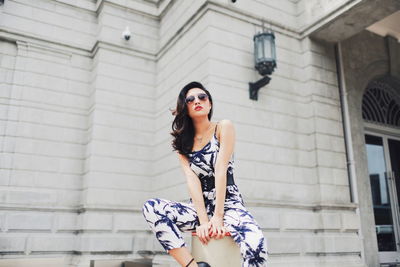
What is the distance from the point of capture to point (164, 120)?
25.3 feet

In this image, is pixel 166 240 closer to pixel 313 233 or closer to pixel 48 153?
pixel 313 233

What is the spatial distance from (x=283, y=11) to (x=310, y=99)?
1875 millimetres

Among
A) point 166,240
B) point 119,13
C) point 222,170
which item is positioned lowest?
point 166,240

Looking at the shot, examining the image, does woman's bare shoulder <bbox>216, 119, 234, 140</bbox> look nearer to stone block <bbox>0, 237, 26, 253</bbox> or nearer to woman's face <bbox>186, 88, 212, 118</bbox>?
woman's face <bbox>186, 88, 212, 118</bbox>

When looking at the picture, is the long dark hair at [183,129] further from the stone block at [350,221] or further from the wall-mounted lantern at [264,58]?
the stone block at [350,221]

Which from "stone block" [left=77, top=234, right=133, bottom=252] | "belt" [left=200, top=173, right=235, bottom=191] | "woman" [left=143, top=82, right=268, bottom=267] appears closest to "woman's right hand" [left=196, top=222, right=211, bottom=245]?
"woman" [left=143, top=82, right=268, bottom=267]

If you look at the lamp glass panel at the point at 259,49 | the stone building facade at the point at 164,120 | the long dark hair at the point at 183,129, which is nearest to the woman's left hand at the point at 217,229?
the long dark hair at the point at 183,129

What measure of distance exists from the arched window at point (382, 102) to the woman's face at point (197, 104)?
6.71 meters

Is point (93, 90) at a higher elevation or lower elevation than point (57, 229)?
higher

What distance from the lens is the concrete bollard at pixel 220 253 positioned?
2438 millimetres

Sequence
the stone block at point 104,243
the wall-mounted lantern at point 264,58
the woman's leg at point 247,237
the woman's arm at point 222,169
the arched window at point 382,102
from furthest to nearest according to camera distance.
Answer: the arched window at point 382,102 < the stone block at point 104,243 < the wall-mounted lantern at point 264,58 < the woman's arm at point 222,169 < the woman's leg at point 247,237

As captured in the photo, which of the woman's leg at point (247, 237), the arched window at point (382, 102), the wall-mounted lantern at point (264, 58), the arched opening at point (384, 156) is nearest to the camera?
the woman's leg at point (247, 237)

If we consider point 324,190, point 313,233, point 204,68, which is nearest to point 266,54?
point 204,68

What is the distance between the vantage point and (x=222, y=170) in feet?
8.90
